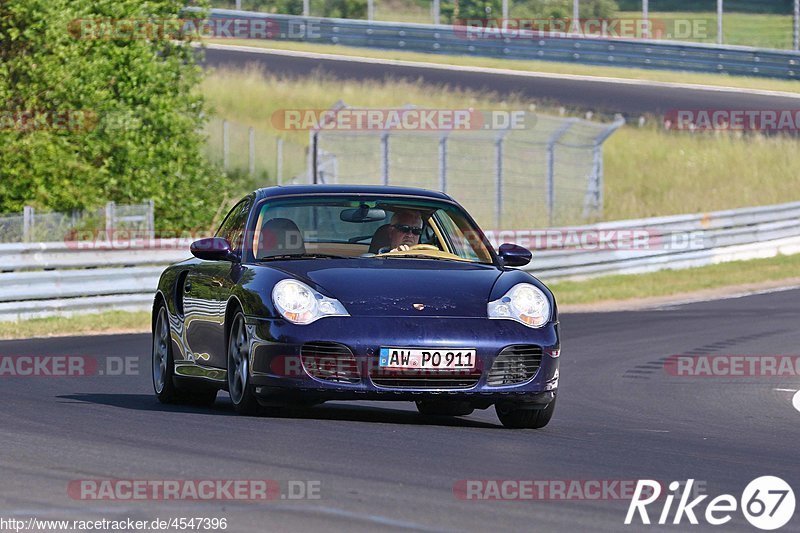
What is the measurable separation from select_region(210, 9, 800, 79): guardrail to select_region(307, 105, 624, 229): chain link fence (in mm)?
12739

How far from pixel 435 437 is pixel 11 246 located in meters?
11.6

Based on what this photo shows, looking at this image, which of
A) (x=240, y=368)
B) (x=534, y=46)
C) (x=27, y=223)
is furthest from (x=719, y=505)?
(x=534, y=46)

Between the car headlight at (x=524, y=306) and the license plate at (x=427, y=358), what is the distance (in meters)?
0.31

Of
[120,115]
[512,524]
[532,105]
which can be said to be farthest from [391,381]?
[532,105]

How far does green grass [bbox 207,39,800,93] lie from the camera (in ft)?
146

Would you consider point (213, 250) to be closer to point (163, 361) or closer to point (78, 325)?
point (163, 361)

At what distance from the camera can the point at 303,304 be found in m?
8.95

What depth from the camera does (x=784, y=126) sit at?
4281 centimetres

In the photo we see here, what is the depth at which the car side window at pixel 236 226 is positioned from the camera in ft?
33.6

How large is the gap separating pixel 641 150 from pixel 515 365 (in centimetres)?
3277

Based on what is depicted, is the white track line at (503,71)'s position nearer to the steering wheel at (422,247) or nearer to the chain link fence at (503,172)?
the chain link fence at (503,172)

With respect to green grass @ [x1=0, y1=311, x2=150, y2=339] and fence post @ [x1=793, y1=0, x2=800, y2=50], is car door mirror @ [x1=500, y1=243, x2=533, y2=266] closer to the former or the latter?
green grass @ [x1=0, y1=311, x2=150, y2=339]

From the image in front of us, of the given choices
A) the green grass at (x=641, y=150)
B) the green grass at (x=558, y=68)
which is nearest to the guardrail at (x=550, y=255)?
the green grass at (x=641, y=150)

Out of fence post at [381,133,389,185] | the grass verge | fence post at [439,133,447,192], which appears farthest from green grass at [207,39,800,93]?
fence post at [381,133,389,185]
